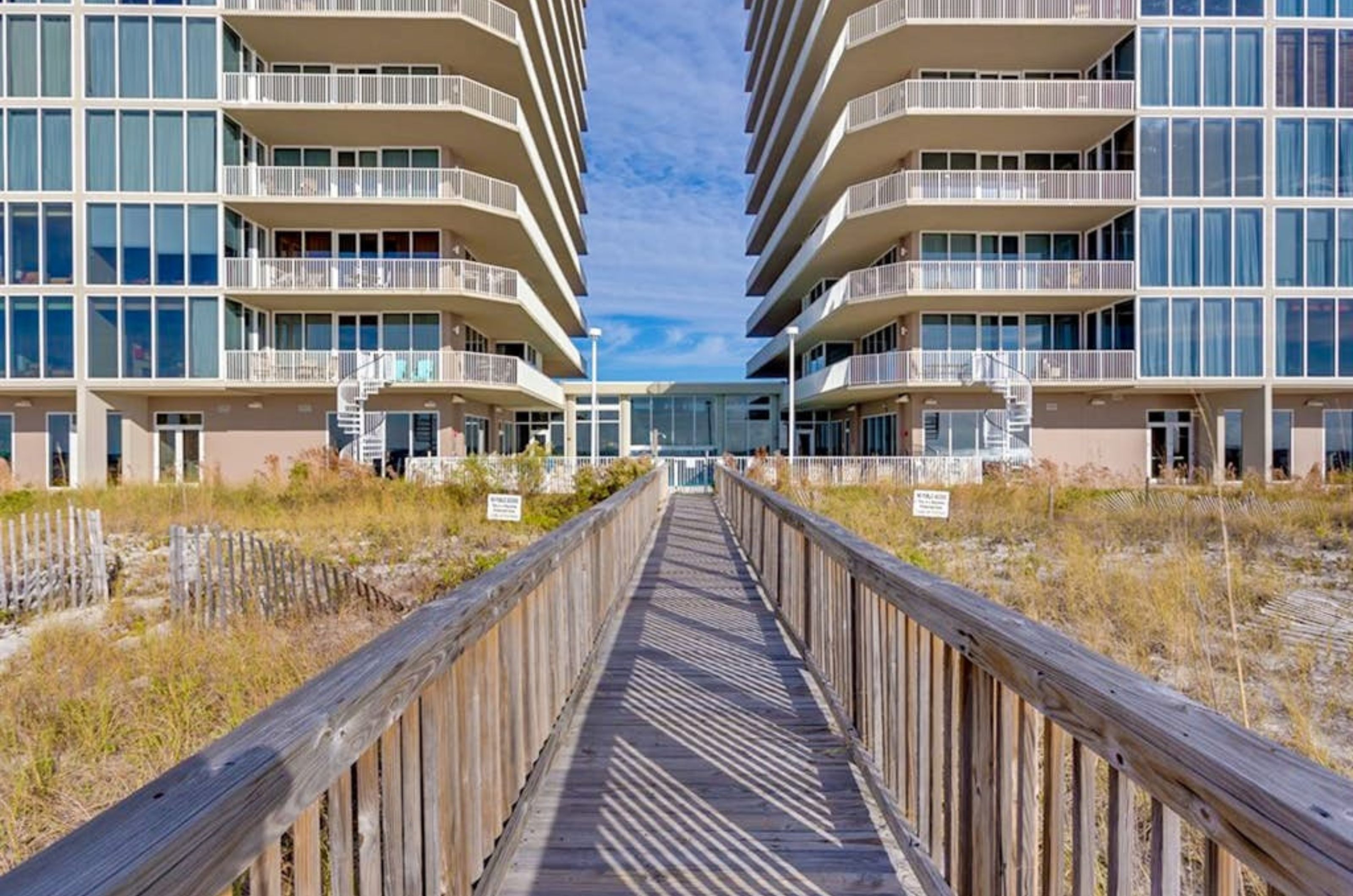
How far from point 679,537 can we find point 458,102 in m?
17.7

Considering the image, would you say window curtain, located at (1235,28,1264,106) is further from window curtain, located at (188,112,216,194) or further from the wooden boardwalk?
window curtain, located at (188,112,216,194)

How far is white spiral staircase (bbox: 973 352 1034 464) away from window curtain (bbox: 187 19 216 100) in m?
27.3

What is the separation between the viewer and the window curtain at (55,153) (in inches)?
867

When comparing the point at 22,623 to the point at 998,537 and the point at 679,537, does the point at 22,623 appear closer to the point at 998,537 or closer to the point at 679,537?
the point at 679,537

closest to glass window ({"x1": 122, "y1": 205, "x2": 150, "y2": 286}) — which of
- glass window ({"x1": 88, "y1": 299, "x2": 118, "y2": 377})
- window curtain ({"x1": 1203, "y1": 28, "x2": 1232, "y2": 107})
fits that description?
glass window ({"x1": 88, "y1": 299, "x2": 118, "y2": 377})

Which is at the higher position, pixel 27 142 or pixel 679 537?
pixel 27 142

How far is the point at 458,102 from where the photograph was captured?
2212 centimetres

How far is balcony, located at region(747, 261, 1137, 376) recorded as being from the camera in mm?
23141

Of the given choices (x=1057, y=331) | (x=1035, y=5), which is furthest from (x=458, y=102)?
(x=1057, y=331)

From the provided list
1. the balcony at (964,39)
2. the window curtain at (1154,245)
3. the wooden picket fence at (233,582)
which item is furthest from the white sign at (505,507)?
the window curtain at (1154,245)

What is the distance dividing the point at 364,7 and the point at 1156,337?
28.7 m

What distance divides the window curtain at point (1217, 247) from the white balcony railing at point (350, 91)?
83.3 ft

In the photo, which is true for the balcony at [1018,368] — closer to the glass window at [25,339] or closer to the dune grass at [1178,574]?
the dune grass at [1178,574]

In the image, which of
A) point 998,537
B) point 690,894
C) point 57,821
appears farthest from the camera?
point 998,537
